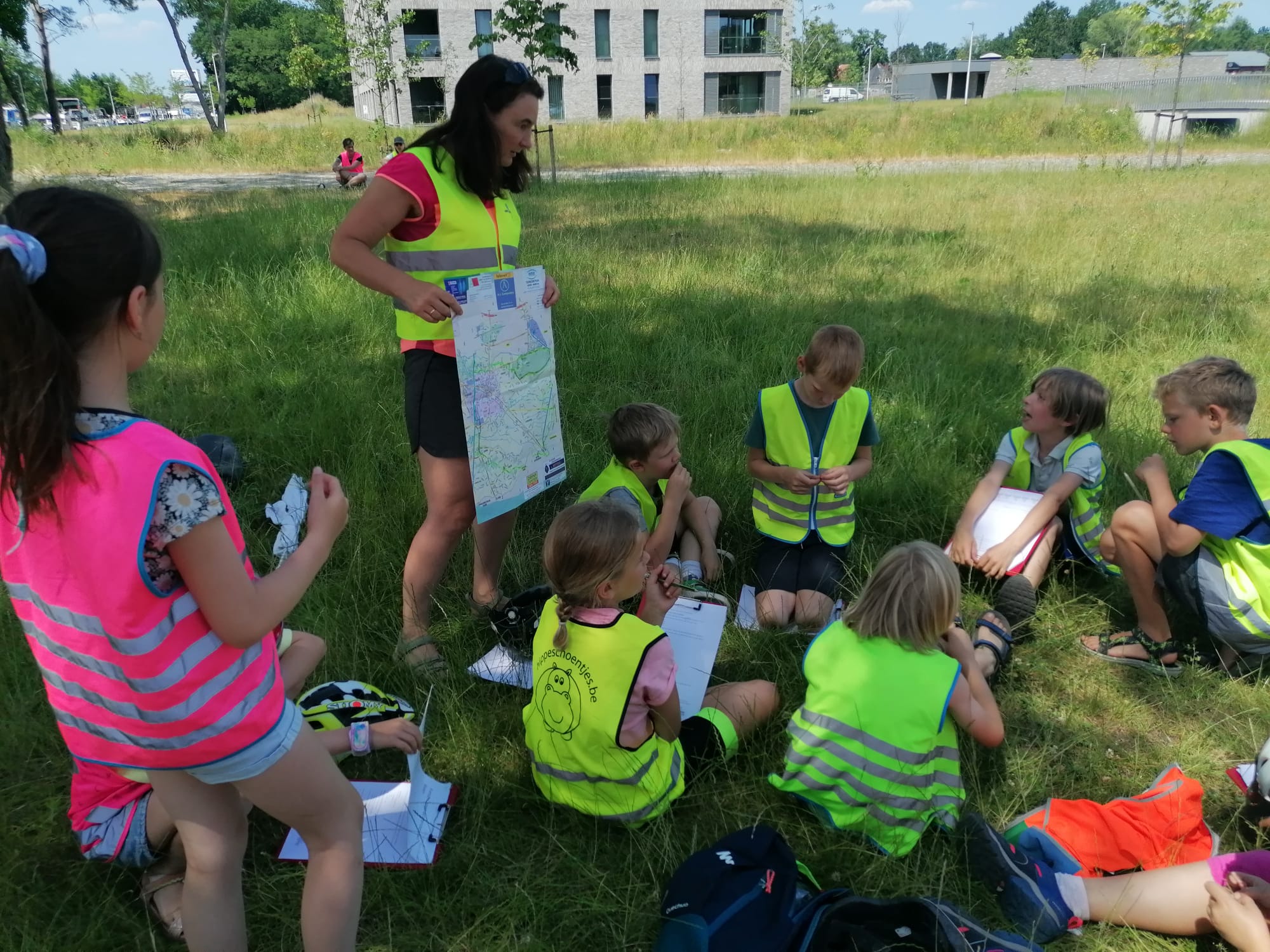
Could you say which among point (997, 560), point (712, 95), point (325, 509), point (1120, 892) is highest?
point (712, 95)

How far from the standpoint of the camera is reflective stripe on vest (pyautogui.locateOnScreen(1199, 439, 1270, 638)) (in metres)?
2.70

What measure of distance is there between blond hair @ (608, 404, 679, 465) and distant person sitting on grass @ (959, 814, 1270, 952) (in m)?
1.76

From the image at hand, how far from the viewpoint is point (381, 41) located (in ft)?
74.0

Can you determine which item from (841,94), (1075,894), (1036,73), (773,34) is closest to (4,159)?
(1075,894)

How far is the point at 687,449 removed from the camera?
4305 millimetres

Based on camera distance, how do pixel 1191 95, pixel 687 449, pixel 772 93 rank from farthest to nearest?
pixel 772 93 < pixel 1191 95 < pixel 687 449

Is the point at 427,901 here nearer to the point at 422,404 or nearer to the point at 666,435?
the point at 422,404

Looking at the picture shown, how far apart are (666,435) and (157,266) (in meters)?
2.07

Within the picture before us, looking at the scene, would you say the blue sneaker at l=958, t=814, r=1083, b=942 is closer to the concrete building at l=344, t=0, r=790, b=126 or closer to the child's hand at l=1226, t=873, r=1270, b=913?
the child's hand at l=1226, t=873, r=1270, b=913

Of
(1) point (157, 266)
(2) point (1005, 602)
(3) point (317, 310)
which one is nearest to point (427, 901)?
(1) point (157, 266)

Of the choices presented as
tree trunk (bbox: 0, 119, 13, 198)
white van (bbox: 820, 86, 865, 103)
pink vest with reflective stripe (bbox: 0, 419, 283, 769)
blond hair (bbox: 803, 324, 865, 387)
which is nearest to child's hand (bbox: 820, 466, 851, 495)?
blond hair (bbox: 803, 324, 865, 387)

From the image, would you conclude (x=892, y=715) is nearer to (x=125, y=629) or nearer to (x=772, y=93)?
(x=125, y=629)

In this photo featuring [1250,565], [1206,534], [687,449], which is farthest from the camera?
[687,449]

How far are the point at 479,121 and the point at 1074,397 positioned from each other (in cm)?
259
